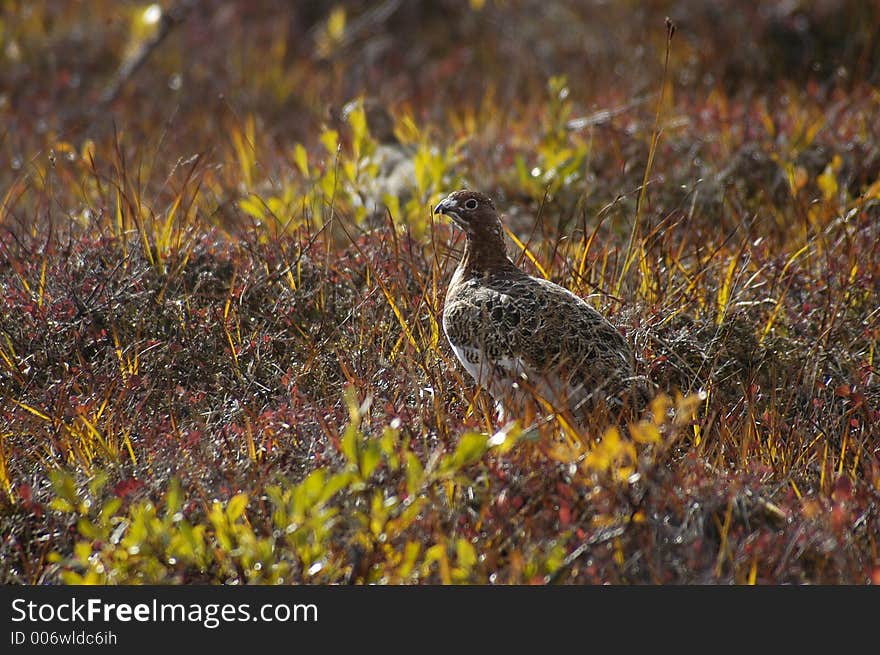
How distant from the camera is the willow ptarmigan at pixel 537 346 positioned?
3.73 meters

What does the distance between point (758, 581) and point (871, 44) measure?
21.5ft

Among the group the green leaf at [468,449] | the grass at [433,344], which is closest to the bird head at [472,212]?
the grass at [433,344]

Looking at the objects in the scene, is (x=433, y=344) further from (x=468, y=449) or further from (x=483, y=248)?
(x=468, y=449)

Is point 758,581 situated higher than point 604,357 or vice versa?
point 604,357

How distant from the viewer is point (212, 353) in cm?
427

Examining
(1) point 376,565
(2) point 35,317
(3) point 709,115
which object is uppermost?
(3) point 709,115

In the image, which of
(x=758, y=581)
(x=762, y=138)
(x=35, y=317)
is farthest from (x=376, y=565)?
(x=762, y=138)

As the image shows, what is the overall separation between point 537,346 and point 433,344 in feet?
1.86

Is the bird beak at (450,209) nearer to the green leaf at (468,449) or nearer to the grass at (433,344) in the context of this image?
the grass at (433,344)

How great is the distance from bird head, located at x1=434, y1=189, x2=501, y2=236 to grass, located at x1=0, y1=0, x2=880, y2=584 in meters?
0.28

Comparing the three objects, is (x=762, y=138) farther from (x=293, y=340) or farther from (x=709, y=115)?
(x=293, y=340)

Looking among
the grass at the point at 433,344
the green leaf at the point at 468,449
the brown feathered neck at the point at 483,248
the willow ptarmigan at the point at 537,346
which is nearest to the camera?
the green leaf at the point at 468,449

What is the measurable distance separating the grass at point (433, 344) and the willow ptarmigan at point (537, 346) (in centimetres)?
15

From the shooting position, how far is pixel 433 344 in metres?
4.23
